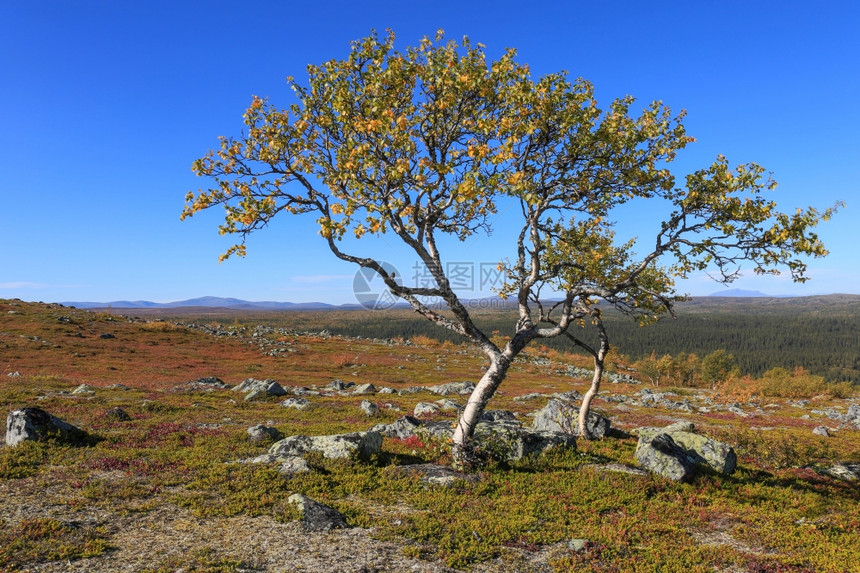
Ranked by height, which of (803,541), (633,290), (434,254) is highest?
(434,254)

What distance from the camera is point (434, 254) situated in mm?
17109

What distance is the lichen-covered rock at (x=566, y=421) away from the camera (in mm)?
25719

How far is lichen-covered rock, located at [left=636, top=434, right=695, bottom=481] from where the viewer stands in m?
17.6

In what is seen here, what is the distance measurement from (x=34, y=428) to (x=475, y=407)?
18103mm

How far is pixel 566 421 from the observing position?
26812 millimetres

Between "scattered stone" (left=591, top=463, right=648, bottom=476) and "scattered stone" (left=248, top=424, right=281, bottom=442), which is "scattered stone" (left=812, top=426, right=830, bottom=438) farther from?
"scattered stone" (left=248, top=424, right=281, bottom=442)

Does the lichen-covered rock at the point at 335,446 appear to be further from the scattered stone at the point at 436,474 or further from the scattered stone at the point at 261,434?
the scattered stone at the point at 261,434

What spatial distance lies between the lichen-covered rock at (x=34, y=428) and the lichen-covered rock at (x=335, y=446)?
889cm

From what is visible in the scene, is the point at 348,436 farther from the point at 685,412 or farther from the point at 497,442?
the point at 685,412

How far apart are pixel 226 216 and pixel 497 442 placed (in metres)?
13.5

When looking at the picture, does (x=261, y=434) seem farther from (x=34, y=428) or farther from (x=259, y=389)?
(x=259, y=389)

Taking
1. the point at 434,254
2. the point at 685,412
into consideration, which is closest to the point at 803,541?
the point at 434,254

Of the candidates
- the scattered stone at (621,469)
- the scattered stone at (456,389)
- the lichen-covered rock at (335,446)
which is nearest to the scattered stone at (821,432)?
the scattered stone at (621,469)

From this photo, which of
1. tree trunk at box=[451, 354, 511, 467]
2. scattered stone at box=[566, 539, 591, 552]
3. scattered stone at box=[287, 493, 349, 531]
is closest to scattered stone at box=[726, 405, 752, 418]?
tree trunk at box=[451, 354, 511, 467]
